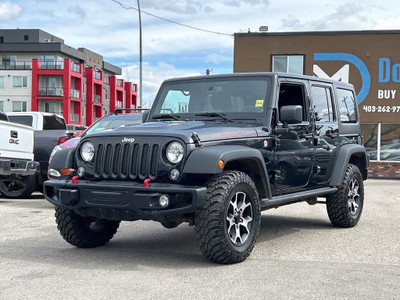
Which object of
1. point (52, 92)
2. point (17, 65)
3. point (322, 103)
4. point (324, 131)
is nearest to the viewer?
point (324, 131)

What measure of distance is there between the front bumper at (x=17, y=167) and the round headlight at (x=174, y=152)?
6.36m

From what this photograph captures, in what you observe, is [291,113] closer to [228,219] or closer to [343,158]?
[228,219]

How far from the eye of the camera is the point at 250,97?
7.04 metres

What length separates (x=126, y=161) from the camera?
588 centimetres

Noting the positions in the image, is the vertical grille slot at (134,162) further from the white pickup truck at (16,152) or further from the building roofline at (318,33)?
the building roofline at (318,33)

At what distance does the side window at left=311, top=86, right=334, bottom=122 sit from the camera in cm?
798

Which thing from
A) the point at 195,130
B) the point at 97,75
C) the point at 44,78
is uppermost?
the point at 97,75

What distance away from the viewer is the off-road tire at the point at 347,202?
8297 mm

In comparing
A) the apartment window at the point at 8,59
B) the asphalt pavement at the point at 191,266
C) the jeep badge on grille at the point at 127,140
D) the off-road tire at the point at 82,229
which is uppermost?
the apartment window at the point at 8,59

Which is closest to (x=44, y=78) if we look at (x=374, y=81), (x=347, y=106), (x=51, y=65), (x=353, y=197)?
(x=51, y=65)

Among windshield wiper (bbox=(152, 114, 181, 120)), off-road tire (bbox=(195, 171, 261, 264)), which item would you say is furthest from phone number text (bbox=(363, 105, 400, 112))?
off-road tire (bbox=(195, 171, 261, 264))

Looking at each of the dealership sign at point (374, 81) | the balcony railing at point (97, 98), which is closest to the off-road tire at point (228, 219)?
the dealership sign at point (374, 81)

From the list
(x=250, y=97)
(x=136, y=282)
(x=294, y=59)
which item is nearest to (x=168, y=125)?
(x=250, y=97)

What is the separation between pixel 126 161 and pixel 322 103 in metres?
3.43
